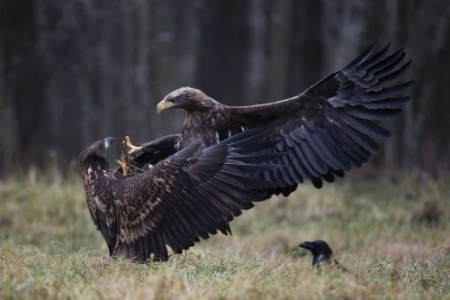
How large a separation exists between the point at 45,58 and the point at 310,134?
1390 centimetres

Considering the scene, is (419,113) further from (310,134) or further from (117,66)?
(310,134)

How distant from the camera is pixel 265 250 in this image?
9.69 metres

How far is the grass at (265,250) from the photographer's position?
6.05 metres

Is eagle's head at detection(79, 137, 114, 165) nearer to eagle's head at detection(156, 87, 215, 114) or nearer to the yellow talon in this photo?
the yellow talon

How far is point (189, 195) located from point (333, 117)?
1.49m

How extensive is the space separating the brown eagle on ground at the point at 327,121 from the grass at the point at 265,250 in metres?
0.78

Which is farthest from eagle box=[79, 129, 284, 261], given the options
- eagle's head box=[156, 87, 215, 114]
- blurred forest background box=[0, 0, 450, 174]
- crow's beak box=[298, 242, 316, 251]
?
blurred forest background box=[0, 0, 450, 174]

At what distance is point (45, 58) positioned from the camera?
21.1m

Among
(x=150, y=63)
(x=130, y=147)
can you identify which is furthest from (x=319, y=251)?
(x=150, y=63)

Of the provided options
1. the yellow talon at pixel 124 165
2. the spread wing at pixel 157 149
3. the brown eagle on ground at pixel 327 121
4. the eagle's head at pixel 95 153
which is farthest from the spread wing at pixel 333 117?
the eagle's head at pixel 95 153

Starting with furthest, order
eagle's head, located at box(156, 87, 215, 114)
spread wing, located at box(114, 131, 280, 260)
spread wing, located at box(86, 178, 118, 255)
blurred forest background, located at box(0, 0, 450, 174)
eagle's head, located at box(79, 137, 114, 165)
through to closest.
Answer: blurred forest background, located at box(0, 0, 450, 174) < eagle's head, located at box(156, 87, 215, 114) < eagle's head, located at box(79, 137, 114, 165) < spread wing, located at box(86, 178, 118, 255) < spread wing, located at box(114, 131, 280, 260)

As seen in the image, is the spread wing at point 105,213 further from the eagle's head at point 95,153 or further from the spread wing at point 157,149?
the spread wing at point 157,149

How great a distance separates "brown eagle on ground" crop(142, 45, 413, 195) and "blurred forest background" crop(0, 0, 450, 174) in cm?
715

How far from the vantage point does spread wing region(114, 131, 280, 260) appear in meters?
7.08
